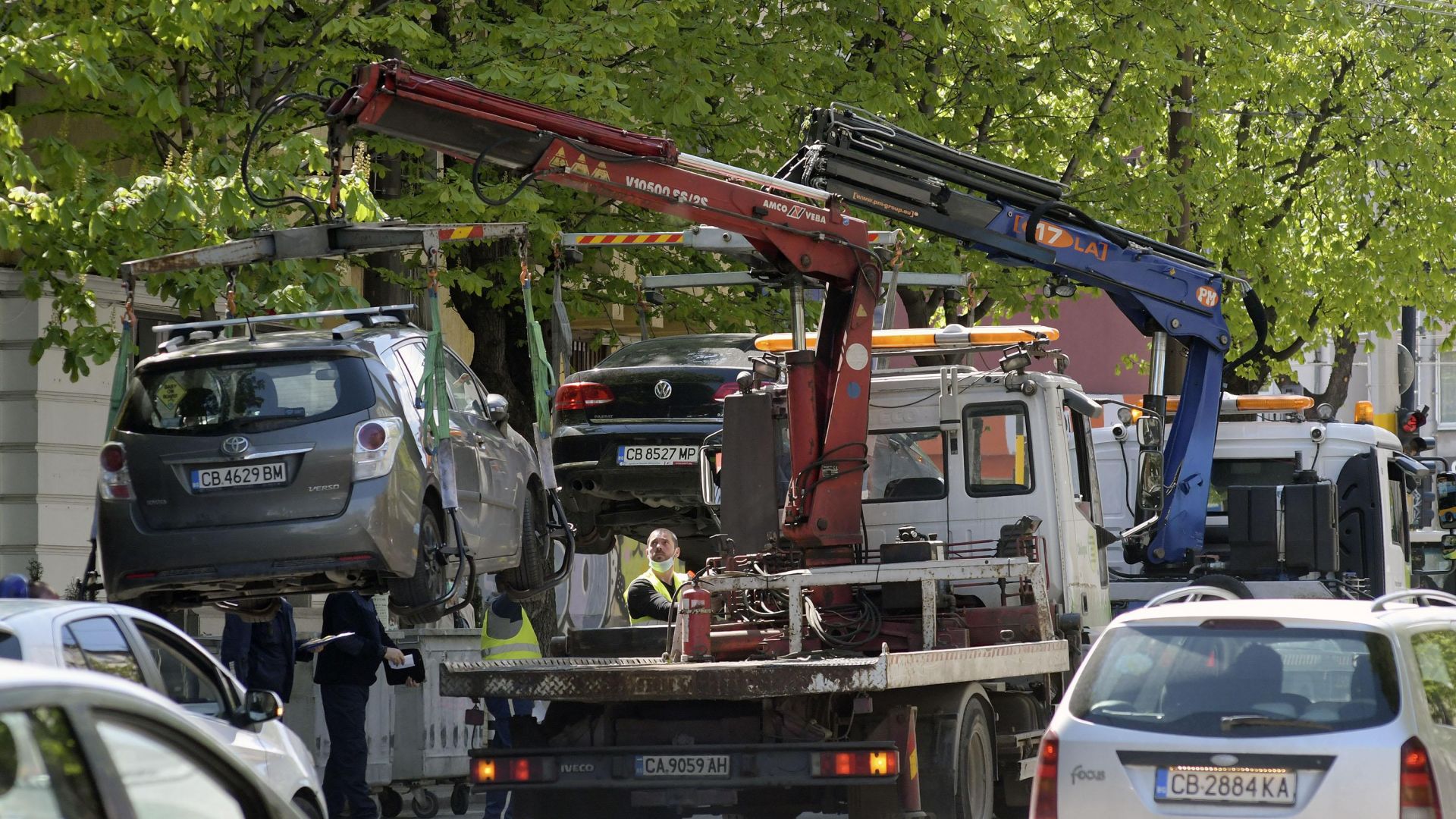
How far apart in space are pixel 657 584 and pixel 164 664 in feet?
18.2

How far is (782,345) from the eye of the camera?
496 inches

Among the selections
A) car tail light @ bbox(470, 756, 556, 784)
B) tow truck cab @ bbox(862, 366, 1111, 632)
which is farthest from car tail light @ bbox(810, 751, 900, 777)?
tow truck cab @ bbox(862, 366, 1111, 632)

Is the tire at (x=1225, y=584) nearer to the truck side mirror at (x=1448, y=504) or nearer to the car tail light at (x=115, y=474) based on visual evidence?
the car tail light at (x=115, y=474)

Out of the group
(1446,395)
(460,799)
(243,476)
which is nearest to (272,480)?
(243,476)

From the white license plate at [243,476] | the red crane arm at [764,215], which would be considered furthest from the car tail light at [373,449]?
the red crane arm at [764,215]

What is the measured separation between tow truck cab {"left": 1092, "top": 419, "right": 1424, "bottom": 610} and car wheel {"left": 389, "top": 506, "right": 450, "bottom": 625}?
6.06 m

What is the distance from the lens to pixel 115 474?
9.86 meters

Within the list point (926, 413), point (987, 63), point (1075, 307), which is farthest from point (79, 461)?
point (1075, 307)

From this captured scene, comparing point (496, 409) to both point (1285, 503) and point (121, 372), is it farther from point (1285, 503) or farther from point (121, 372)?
point (1285, 503)

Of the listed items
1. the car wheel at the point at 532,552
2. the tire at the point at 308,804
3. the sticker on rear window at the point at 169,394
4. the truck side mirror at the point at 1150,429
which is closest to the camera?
the tire at the point at 308,804

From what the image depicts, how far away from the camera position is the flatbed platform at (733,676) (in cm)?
911

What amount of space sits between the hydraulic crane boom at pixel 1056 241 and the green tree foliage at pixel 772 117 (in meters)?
0.99

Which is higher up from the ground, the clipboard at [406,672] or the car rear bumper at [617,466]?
the car rear bumper at [617,466]

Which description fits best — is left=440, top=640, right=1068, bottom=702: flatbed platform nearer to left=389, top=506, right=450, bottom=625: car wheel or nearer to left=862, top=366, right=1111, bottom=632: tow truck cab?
left=389, top=506, right=450, bottom=625: car wheel
